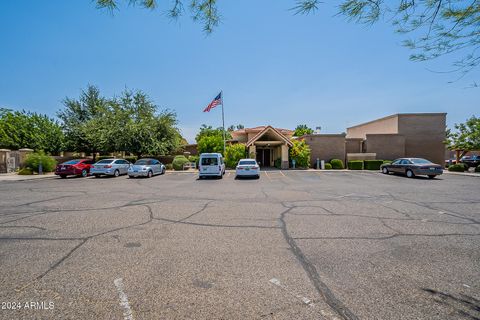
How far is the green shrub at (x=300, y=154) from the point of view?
27.7 m

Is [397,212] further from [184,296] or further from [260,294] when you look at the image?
[184,296]

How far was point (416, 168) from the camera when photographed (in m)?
17.8

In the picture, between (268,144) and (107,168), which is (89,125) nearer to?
(107,168)

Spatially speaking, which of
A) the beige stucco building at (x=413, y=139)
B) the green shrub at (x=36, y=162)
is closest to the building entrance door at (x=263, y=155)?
the beige stucco building at (x=413, y=139)

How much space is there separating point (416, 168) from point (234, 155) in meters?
17.2

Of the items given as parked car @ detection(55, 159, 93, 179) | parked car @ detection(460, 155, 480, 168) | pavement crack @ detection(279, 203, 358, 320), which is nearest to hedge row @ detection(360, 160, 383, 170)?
parked car @ detection(460, 155, 480, 168)

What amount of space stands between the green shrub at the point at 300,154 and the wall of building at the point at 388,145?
8501 millimetres

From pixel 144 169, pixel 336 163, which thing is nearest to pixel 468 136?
pixel 336 163

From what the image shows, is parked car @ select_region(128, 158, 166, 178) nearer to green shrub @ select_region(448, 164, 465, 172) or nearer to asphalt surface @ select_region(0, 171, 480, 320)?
asphalt surface @ select_region(0, 171, 480, 320)

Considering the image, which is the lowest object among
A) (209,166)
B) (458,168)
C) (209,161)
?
(458,168)

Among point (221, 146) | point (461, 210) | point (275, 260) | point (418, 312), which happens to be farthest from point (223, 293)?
point (221, 146)

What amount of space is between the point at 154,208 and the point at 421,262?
23.1 ft

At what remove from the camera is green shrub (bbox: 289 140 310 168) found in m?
27.7

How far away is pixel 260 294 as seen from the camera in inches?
113
